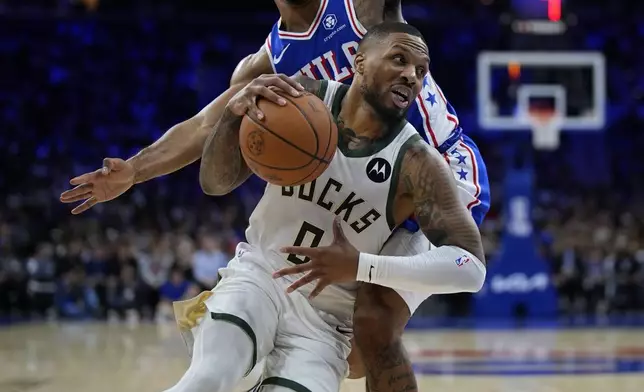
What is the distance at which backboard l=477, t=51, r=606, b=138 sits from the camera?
48.9 ft

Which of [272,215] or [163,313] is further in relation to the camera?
[163,313]

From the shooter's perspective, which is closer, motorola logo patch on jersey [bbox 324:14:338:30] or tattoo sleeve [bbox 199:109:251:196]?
tattoo sleeve [bbox 199:109:251:196]

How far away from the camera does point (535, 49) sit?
15.0 metres

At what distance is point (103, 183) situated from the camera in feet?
13.6

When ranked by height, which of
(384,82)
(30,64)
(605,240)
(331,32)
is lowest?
(384,82)

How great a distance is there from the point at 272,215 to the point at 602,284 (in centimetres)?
1223

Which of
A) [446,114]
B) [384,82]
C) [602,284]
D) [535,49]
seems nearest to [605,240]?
[602,284]

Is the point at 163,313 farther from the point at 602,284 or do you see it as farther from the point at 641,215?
the point at 641,215

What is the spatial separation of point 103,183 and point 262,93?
1112mm

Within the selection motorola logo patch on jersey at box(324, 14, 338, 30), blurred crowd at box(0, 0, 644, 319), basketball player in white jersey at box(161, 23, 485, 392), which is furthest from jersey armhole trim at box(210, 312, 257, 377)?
blurred crowd at box(0, 0, 644, 319)

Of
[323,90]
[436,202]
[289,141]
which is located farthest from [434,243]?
[323,90]

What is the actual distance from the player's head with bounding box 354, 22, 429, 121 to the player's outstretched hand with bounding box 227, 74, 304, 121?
369 mm

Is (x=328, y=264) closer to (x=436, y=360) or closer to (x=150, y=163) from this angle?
(x=150, y=163)

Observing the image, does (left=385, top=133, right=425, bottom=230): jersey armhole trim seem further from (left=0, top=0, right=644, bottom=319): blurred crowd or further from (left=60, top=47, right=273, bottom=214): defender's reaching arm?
(left=0, top=0, right=644, bottom=319): blurred crowd
